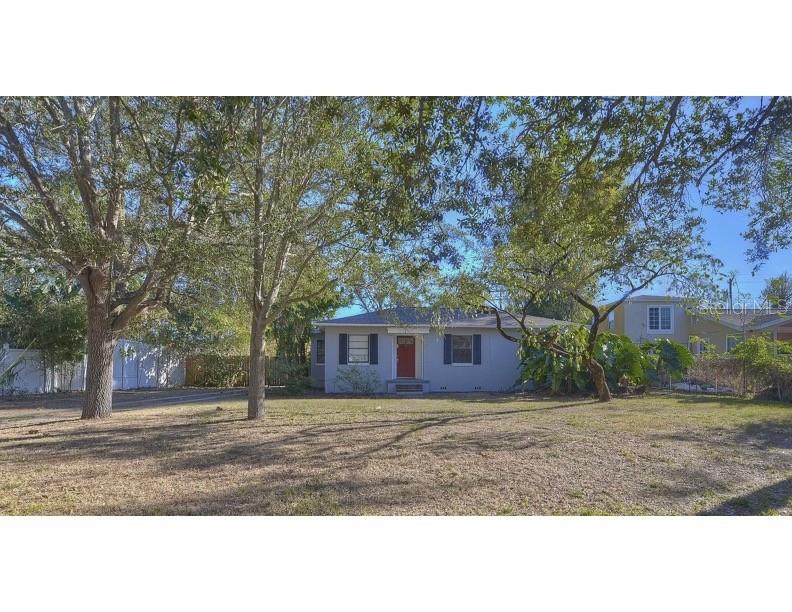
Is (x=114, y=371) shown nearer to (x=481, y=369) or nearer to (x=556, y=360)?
(x=481, y=369)

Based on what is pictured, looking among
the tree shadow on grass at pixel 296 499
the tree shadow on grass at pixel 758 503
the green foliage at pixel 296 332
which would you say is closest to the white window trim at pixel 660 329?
the green foliage at pixel 296 332

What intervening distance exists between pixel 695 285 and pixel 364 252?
6.88 meters

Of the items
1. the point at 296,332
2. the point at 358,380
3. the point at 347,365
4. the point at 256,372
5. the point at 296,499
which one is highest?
the point at 296,332

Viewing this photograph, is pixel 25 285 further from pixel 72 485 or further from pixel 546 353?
pixel 546 353

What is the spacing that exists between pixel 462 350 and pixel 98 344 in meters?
10.9

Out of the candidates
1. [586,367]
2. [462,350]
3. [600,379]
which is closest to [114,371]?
[462,350]

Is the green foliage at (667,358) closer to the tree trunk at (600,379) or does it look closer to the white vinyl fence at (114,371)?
the tree trunk at (600,379)

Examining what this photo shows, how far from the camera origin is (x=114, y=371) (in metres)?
19.0

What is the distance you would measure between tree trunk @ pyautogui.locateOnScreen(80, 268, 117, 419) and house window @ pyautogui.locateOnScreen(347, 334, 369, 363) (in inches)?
319


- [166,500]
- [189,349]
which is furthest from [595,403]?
[189,349]

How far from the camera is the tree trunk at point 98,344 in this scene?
10.0 m

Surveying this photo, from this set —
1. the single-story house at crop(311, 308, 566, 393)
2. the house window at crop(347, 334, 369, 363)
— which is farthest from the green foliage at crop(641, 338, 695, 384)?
the house window at crop(347, 334, 369, 363)

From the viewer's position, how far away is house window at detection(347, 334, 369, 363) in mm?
17609

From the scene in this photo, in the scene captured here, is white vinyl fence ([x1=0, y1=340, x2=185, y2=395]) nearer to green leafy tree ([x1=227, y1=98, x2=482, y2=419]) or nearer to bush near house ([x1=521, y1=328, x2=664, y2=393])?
green leafy tree ([x1=227, y1=98, x2=482, y2=419])
